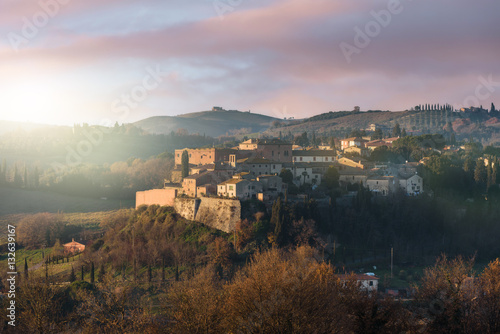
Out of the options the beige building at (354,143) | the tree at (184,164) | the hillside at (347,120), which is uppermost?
the hillside at (347,120)

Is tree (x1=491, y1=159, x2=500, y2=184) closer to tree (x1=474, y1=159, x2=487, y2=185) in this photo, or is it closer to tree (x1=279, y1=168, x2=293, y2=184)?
tree (x1=474, y1=159, x2=487, y2=185)

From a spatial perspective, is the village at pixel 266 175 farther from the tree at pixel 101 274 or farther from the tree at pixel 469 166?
the tree at pixel 101 274

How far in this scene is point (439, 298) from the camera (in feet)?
83.3

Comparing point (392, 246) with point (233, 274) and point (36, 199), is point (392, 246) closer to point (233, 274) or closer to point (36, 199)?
point (233, 274)

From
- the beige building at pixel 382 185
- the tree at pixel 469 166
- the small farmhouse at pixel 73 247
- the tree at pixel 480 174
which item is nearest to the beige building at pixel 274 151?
the beige building at pixel 382 185

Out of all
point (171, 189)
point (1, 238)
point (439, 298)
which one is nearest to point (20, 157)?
point (1, 238)

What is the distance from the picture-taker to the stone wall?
43369 millimetres

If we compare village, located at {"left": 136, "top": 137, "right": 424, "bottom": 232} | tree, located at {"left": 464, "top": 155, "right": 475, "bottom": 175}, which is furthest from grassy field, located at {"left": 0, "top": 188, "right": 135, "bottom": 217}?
tree, located at {"left": 464, "top": 155, "right": 475, "bottom": 175}

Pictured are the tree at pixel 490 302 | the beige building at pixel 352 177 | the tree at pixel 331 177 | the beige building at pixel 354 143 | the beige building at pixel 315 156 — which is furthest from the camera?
the beige building at pixel 354 143

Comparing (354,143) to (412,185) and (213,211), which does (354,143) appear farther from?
(213,211)

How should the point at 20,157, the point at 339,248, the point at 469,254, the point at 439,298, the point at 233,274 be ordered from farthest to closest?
the point at 20,157, the point at 469,254, the point at 339,248, the point at 233,274, the point at 439,298

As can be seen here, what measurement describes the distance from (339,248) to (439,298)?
1849 centimetres

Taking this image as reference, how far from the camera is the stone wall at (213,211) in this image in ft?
142

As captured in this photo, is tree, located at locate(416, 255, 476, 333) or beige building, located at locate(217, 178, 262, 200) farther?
beige building, located at locate(217, 178, 262, 200)
